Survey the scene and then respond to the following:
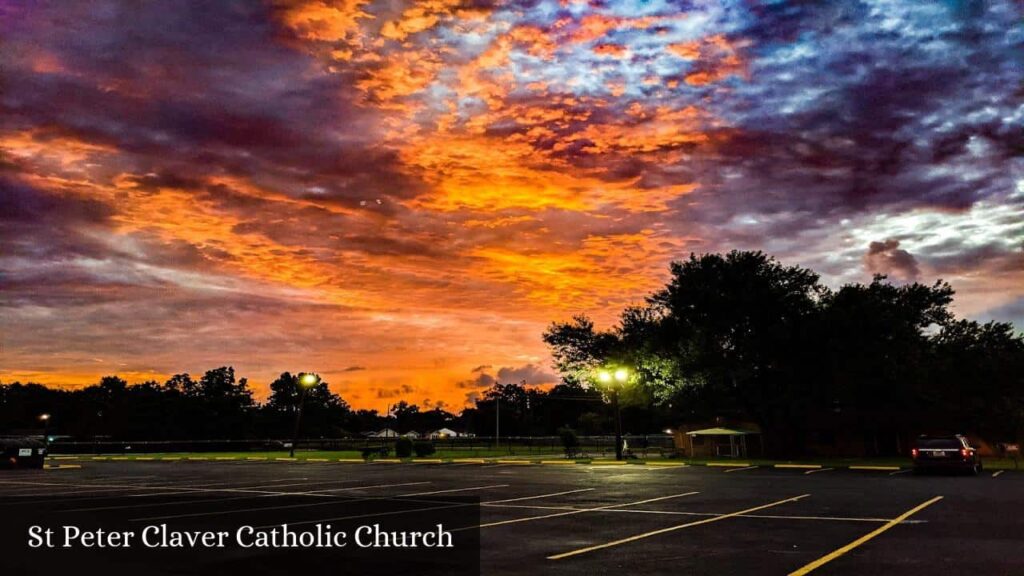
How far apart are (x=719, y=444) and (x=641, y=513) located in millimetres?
38645

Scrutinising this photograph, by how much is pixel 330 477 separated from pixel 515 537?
687 inches

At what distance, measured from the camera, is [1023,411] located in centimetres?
4475

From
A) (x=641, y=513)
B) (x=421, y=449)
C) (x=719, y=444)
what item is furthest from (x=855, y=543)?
(x=719, y=444)

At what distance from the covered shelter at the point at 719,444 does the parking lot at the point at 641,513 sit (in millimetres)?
24160

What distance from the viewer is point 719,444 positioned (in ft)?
168

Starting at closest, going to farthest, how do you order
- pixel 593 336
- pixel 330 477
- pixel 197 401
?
1. pixel 330 477
2. pixel 593 336
3. pixel 197 401

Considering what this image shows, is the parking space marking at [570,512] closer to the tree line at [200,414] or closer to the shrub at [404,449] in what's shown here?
the shrub at [404,449]

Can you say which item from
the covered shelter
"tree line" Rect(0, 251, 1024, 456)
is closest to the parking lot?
"tree line" Rect(0, 251, 1024, 456)

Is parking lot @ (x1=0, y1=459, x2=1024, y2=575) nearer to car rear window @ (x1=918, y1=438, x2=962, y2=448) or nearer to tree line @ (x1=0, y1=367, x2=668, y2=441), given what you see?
car rear window @ (x1=918, y1=438, x2=962, y2=448)

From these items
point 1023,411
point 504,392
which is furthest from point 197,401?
point 1023,411

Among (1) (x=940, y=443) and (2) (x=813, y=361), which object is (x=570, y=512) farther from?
(2) (x=813, y=361)

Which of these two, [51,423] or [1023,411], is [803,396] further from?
[51,423]

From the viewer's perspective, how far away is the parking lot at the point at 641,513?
9.70 meters

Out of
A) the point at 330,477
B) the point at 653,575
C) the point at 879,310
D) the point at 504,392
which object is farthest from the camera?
the point at 504,392
